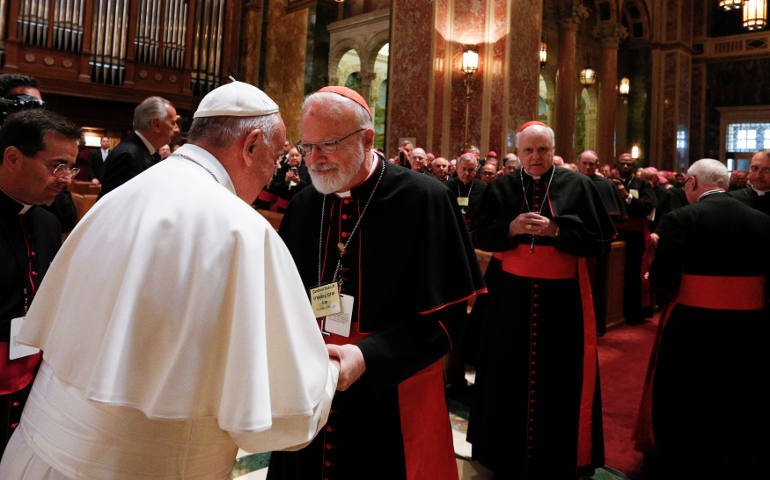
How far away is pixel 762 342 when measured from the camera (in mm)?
3188

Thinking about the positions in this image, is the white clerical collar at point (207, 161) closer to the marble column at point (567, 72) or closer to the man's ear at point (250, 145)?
the man's ear at point (250, 145)

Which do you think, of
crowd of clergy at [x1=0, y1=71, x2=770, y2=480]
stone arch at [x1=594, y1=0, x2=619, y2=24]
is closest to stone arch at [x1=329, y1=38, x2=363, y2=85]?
stone arch at [x1=594, y1=0, x2=619, y2=24]

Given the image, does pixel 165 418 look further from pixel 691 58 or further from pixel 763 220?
pixel 691 58

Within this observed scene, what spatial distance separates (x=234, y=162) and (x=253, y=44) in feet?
46.3

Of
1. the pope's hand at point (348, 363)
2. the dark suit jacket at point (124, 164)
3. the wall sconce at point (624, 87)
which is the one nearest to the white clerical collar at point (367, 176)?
the pope's hand at point (348, 363)

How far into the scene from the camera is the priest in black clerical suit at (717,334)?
3174mm

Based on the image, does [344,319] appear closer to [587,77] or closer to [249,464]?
[249,464]

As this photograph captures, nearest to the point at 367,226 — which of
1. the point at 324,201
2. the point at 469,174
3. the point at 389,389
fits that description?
the point at 324,201

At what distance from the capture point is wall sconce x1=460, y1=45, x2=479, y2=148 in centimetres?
905

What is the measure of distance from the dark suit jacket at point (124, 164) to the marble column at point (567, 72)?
447 inches

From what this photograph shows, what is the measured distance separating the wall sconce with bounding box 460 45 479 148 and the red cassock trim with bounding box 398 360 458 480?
7753 mm

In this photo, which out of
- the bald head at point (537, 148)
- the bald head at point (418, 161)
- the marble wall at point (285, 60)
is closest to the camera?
the bald head at point (537, 148)

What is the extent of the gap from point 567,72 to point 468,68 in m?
5.55

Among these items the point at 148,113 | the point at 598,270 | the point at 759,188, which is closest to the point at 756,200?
the point at 759,188
